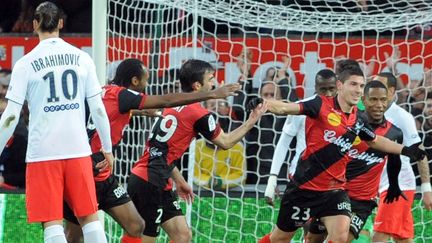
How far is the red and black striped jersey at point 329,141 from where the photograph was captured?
948 centimetres

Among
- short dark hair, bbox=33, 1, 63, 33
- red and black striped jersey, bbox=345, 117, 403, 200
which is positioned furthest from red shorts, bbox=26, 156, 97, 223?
red and black striped jersey, bbox=345, 117, 403, 200

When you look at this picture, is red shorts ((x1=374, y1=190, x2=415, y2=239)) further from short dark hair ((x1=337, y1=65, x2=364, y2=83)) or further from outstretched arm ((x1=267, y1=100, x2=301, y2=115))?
outstretched arm ((x1=267, y1=100, x2=301, y2=115))

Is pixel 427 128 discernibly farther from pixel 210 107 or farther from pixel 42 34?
pixel 42 34

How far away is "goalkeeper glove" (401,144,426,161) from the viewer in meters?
9.40

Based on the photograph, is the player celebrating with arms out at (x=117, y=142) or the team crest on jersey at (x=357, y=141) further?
the team crest on jersey at (x=357, y=141)

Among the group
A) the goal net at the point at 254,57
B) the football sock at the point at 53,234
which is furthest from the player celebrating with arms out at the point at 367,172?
the football sock at the point at 53,234

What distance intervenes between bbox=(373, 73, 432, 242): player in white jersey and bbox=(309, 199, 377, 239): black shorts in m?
0.41

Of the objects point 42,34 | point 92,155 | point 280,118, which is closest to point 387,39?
point 280,118

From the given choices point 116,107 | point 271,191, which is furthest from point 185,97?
point 271,191

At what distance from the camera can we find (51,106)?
25.7 ft

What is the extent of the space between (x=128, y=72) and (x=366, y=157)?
2.22m

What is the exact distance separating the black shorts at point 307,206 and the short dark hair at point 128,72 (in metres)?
1.60

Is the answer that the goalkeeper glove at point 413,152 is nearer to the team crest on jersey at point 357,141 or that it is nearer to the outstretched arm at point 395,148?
the outstretched arm at point 395,148

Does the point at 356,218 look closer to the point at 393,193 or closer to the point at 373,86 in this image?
the point at 393,193
